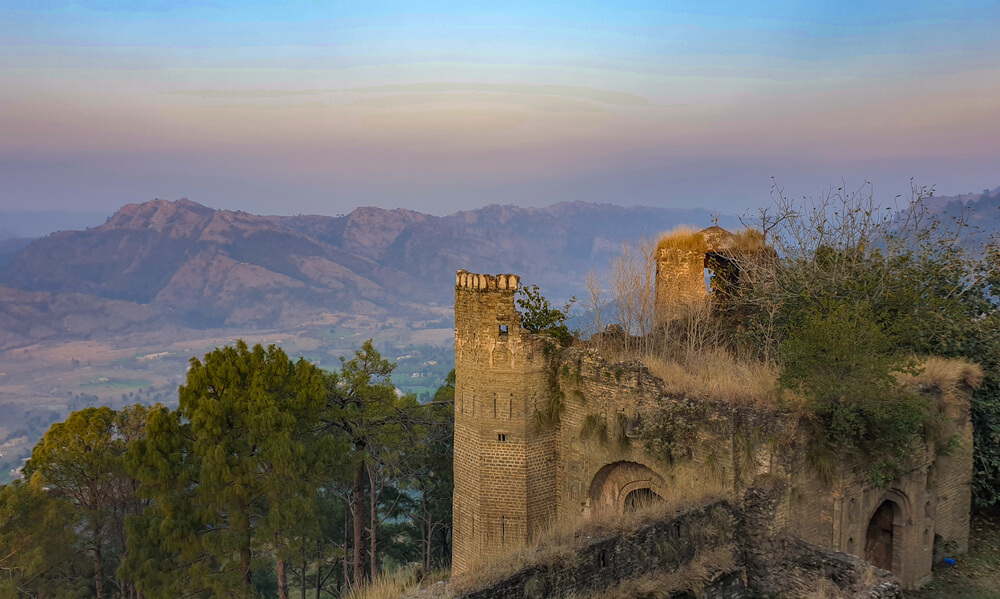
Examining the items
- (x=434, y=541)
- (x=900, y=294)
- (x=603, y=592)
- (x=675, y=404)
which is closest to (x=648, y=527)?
(x=603, y=592)

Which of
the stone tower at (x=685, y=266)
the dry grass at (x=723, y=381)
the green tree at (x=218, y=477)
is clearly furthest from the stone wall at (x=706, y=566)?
the stone tower at (x=685, y=266)

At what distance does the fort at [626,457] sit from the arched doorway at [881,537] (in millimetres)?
26

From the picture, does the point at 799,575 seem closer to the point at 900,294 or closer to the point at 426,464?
the point at 900,294

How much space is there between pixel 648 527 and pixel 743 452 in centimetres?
302

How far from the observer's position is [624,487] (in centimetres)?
1524

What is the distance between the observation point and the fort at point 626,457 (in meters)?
12.5

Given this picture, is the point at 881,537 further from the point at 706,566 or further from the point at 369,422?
the point at 369,422

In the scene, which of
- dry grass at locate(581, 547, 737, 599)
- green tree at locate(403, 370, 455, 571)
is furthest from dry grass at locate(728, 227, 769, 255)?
dry grass at locate(581, 547, 737, 599)

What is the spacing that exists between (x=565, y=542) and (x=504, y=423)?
6114 mm

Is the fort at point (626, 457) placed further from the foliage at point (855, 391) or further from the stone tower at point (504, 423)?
the foliage at point (855, 391)

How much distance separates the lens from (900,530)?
14.3 meters

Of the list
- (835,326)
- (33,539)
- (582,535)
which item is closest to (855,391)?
(835,326)

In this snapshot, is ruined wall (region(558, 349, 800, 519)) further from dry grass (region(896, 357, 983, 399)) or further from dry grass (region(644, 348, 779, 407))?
dry grass (region(896, 357, 983, 399))

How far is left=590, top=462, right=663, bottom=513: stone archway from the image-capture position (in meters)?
14.6
